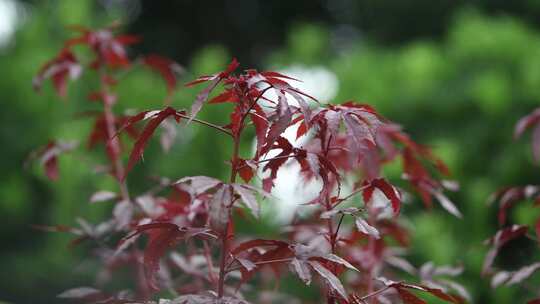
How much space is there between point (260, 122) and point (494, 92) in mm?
2756

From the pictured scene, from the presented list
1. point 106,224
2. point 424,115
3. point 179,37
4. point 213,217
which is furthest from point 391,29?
point 213,217

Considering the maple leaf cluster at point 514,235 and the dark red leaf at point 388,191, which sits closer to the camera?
the dark red leaf at point 388,191

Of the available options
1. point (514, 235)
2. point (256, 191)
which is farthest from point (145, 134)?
point (514, 235)

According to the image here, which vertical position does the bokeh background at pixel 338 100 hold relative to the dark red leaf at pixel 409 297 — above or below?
below

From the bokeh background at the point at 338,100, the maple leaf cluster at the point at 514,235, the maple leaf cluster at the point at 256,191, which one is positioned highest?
the maple leaf cluster at the point at 256,191

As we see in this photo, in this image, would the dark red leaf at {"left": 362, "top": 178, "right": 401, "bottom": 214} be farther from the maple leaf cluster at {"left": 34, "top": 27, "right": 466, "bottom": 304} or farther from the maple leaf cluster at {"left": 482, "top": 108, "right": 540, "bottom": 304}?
the maple leaf cluster at {"left": 482, "top": 108, "right": 540, "bottom": 304}

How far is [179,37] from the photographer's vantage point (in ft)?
27.8

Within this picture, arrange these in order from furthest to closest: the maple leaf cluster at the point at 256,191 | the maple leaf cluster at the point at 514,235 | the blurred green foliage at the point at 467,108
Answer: the blurred green foliage at the point at 467,108
the maple leaf cluster at the point at 514,235
the maple leaf cluster at the point at 256,191

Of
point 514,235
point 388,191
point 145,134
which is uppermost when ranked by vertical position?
point 145,134

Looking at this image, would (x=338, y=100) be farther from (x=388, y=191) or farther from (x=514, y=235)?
(x=388, y=191)

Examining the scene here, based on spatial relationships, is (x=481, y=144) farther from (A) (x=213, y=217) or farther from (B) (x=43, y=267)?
(A) (x=213, y=217)

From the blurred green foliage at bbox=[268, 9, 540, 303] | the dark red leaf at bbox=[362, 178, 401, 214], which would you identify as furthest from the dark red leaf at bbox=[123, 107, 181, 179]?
the blurred green foliage at bbox=[268, 9, 540, 303]

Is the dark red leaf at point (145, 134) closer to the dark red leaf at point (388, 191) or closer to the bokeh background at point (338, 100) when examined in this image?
the dark red leaf at point (388, 191)

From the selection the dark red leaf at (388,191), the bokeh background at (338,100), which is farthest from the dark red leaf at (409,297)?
the bokeh background at (338,100)
